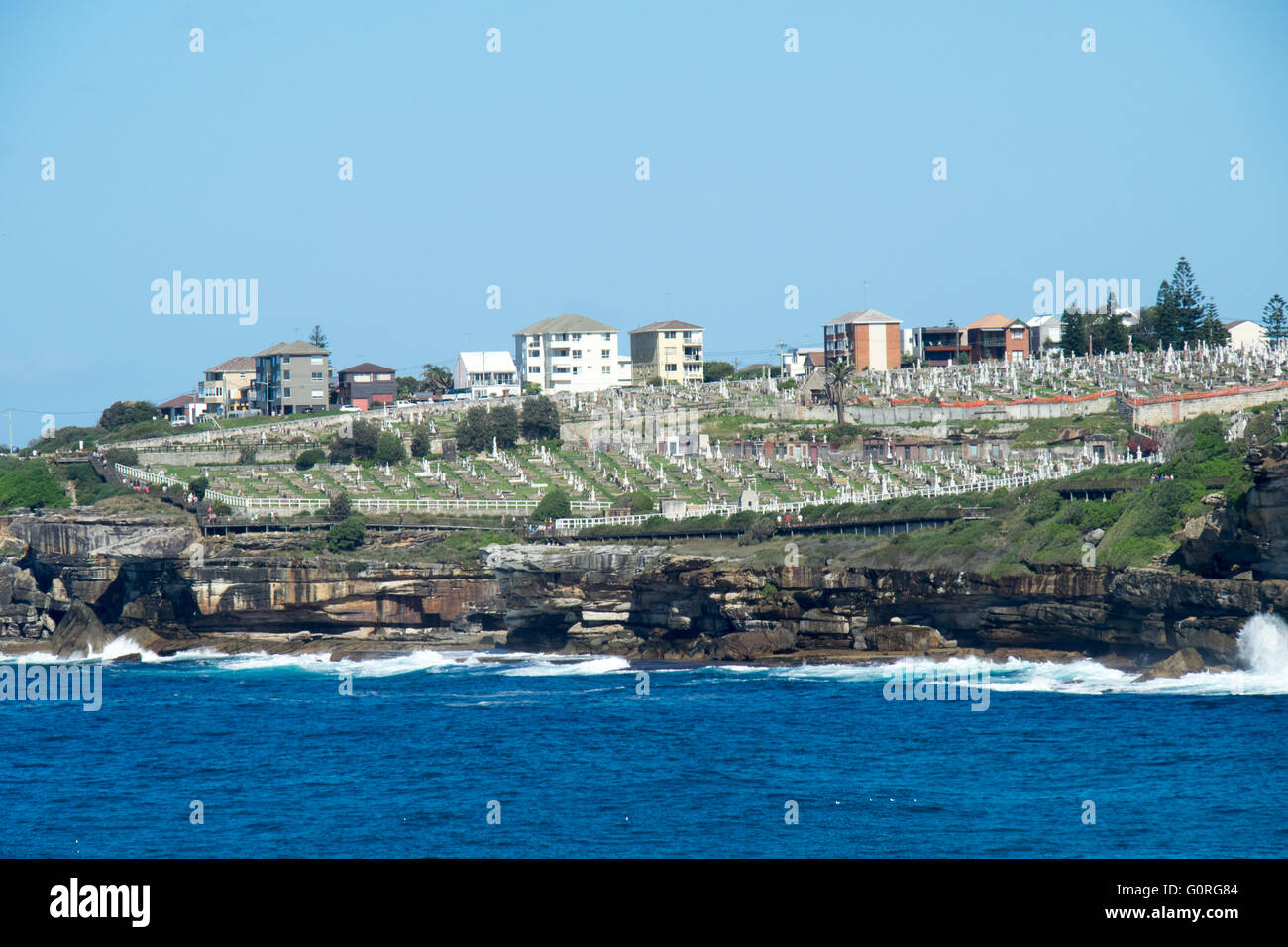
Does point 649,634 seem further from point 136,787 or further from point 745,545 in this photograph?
point 136,787

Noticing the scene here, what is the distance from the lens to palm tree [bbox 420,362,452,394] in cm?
15838

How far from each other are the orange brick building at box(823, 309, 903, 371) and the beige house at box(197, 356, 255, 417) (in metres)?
58.9

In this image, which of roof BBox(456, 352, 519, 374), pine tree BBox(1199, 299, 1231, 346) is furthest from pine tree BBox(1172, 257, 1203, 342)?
roof BBox(456, 352, 519, 374)

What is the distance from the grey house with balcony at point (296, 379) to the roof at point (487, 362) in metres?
19.7

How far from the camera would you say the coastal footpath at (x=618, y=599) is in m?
58.3

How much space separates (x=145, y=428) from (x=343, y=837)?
95075 mm

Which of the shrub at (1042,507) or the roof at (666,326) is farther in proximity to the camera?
the roof at (666,326)

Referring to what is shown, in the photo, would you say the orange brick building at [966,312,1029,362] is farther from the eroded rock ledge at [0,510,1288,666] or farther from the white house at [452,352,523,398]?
the eroded rock ledge at [0,510,1288,666]

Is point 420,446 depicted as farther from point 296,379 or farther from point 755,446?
point 296,379

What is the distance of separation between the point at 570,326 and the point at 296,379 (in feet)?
92.0

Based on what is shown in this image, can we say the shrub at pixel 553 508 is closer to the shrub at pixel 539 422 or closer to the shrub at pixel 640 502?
the shrub at pixel 640 502

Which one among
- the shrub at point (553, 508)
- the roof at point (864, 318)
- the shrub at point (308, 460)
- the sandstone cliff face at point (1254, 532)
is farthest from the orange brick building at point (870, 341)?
the sandstone cliff face at point (1254, 532)

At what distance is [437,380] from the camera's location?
159375mm

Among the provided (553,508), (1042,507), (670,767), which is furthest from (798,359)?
(670,767)
